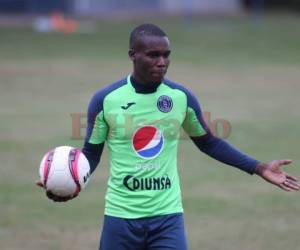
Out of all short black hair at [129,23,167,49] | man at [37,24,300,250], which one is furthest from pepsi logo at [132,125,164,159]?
short black hair at [129,23,167,49]

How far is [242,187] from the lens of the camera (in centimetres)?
1064

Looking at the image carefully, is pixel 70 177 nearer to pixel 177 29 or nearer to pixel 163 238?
pixel 163 238

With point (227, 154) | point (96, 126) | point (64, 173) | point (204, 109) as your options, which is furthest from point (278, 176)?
point (204, 109)

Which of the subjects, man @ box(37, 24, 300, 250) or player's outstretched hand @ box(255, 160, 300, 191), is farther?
player's outstretched hand @ box(255, 160, 300, 191)

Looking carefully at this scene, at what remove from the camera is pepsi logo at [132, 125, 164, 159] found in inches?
208

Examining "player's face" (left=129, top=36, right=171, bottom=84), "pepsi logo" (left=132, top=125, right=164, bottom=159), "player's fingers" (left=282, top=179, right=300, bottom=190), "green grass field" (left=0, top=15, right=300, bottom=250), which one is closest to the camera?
"player's face" (left=129, top=36, right=171, bottom=84)

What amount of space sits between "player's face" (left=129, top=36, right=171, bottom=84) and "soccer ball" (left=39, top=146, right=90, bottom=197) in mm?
665

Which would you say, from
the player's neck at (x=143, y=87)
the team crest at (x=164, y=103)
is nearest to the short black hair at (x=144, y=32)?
the player's neck at (x=143, y=87)

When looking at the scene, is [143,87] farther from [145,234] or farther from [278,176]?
[278,176]

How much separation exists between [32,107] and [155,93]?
12.0 m

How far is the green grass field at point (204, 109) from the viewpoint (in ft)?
28.6

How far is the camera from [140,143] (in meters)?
5.30

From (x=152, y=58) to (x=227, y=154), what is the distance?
2.75 feet

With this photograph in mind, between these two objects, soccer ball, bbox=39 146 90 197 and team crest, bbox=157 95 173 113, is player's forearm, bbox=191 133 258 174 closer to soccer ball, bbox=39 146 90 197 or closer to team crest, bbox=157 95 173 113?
team crest, bbox=157 95 173 113
